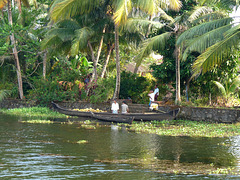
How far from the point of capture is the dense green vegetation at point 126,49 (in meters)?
19.6

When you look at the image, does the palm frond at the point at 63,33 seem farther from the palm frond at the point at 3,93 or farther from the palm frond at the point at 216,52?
the palm frond at the point at 216,52

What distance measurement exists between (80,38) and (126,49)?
829 cm

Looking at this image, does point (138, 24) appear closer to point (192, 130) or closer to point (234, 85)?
point (234, 85)

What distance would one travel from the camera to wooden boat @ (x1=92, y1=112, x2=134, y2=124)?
61.9 ft

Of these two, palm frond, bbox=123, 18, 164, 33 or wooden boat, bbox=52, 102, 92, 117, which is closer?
palm frond, bbox=123, 18, 164, 33

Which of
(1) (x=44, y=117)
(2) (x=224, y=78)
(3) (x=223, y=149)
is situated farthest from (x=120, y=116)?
(3) (x=223, y=149)

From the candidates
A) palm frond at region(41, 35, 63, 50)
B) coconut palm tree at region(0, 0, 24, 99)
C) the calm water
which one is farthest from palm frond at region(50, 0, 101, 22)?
the calm water

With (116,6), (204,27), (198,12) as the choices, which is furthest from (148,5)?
(204,27)

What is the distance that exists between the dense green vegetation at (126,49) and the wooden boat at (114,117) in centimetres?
276

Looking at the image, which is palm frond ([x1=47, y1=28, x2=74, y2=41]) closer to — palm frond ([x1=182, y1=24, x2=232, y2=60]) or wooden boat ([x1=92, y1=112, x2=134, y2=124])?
wooden boat ([x1=92, y1=112, x2=134, y2=124])

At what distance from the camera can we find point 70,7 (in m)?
20.2

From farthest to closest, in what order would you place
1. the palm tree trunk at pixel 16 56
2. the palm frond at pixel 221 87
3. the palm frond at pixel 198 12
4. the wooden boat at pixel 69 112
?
the palm tree trunk at pixel 16 56 → the wooden boat at pixel 69 112 → the palm frond at pixel 221 87 → the palm frond at pixel 198 12

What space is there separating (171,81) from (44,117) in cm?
830

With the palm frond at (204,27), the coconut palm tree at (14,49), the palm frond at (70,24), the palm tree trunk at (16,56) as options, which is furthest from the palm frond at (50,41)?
the palm frond at (204,27)
